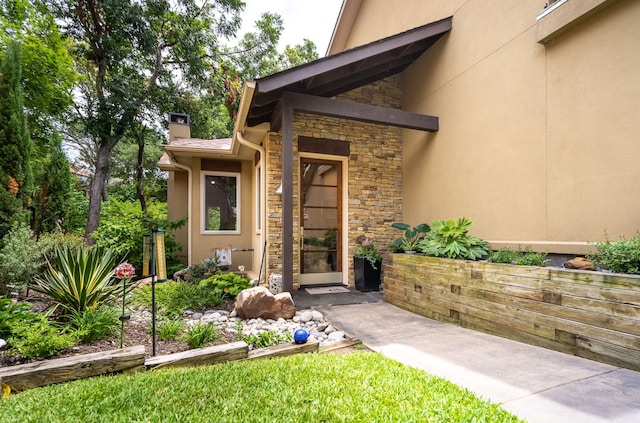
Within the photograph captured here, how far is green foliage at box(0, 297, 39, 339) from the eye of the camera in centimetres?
252

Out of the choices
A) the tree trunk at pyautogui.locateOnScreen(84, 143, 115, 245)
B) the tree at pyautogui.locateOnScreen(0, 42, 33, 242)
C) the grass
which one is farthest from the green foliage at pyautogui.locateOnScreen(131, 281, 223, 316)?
the tree trunk at pyautogui.locateOnScreen(84, 143, 115, 245)

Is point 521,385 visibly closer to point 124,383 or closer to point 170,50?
point 124,383

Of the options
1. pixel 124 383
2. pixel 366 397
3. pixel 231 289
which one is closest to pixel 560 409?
pixel 366 397

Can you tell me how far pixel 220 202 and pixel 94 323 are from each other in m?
4.36

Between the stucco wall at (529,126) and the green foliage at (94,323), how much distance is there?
195 inches

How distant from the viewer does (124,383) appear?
6.75ft

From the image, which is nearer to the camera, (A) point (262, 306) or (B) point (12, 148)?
(A) point (262, 306)

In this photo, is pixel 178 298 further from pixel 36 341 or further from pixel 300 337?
pixel 300 337

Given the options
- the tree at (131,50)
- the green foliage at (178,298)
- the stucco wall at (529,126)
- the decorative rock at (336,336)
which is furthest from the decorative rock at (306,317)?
the tree at (131,50)

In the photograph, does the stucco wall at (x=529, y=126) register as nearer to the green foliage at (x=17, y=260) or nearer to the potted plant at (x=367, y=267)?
the potted plant at (x=367, y=267)

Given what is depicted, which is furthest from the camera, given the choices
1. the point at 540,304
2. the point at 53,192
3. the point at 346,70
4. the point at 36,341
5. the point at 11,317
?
the point at 53,192

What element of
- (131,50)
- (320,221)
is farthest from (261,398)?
(131,50)

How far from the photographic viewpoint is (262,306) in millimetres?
3602

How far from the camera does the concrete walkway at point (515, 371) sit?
172 cm
